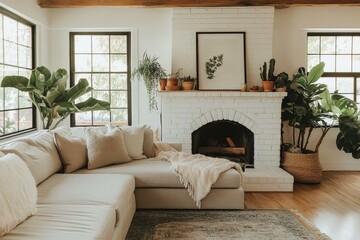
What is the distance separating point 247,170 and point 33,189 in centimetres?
329

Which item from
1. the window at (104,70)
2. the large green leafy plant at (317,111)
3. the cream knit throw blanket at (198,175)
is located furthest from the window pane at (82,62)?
the large green leafy plant at (317,111)

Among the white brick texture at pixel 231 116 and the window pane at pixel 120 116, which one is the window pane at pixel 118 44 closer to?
the window pane at pixel 120 116

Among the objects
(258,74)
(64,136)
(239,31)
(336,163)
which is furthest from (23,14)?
(336,163)

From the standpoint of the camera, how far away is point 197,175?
3.97m

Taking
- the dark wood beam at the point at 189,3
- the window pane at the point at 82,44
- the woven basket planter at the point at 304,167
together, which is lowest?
the woven basket planter at the point at 304,167

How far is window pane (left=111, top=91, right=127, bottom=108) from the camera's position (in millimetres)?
6078

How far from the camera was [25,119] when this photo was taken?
5.25 m

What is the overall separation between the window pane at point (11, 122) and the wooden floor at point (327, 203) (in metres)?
3.03

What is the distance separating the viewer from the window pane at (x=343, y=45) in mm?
6215

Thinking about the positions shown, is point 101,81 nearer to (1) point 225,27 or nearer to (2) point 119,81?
(2) point 119,81

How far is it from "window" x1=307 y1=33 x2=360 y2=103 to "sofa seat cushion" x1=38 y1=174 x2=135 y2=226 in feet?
13.1

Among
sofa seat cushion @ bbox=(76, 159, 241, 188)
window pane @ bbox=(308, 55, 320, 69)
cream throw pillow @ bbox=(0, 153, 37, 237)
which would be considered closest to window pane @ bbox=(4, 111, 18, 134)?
sofa seat cushion @ bbox=(76, 159, 241, 188)

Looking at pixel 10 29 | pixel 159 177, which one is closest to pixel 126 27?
pixel 10 29

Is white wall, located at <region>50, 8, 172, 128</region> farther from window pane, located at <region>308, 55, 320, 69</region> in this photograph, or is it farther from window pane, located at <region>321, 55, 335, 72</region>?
window pane, located at <region>321, 55, 335, 72</region>
